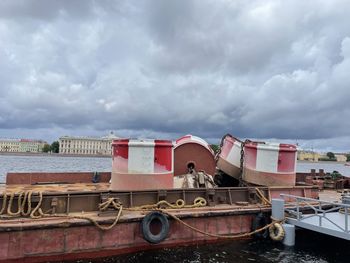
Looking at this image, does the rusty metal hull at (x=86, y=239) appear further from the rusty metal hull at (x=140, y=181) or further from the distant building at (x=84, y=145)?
the distant building at (x=84, y=145)

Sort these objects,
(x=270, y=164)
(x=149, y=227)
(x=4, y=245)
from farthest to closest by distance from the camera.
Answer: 1. (x=270, y=164)
2. (x=149, y=227)
3. (x=4, y=245)

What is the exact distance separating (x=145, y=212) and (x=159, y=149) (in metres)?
2.29

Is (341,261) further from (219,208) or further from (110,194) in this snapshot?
(110,194)

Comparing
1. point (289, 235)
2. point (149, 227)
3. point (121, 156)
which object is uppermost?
point (121, 156)

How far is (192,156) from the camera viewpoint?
13914 mm

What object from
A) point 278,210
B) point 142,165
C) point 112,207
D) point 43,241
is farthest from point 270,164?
point 43,241

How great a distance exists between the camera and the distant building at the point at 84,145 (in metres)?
164

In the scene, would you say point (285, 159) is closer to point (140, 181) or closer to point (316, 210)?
point (316, 210)

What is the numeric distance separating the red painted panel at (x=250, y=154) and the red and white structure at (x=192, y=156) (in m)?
1.37

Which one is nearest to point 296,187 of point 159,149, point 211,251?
point 211,251

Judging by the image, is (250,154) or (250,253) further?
(250,154)

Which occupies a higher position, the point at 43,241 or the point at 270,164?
the point at 270,164

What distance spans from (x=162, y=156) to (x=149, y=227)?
261cm

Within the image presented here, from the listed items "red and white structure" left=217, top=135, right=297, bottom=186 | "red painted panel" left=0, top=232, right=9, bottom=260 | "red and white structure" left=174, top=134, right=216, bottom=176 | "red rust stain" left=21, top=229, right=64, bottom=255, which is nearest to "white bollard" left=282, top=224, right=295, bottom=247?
"red and white structure" left=217, top=135, right=297, bottom=186
